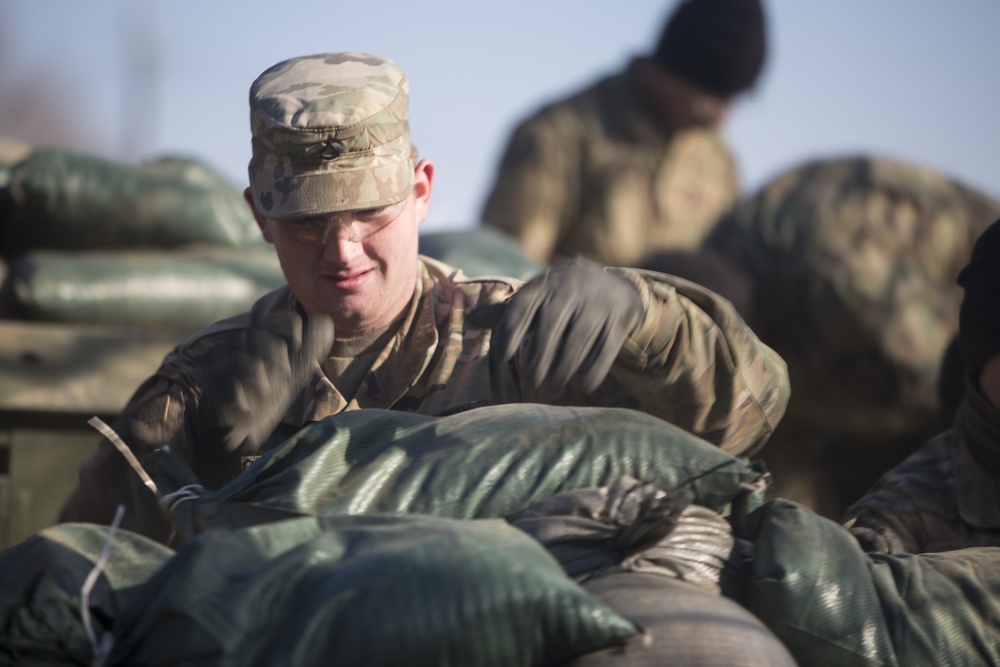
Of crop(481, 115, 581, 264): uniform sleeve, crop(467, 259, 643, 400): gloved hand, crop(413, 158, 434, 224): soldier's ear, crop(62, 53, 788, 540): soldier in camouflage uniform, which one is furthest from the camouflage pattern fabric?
crop(467, 259, 643, 400): gloved hand

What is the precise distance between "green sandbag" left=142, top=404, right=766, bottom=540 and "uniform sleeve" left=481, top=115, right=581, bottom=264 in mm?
4016

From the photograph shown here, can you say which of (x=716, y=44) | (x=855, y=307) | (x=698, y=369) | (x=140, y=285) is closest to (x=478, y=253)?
(x=140, y=285)

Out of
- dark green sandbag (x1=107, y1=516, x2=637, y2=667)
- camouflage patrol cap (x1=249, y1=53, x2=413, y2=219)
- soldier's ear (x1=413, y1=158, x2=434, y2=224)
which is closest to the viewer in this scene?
dark green sandbag (x1=107, y1=516, x2=637, y2=667)

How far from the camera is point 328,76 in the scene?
219 centimetres

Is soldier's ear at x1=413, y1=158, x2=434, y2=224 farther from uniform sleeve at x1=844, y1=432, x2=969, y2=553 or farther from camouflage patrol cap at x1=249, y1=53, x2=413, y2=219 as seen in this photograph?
uniform sleeve at x1=844, y1=432, x2=969, y2=553

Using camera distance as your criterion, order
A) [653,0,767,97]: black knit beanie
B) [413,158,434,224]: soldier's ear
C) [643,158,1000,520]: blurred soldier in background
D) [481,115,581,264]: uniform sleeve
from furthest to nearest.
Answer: [653,0,767,97]: black knit beanie, [481,115,581,264]: uniform sleeve, [643,158,1000,520]: blurred soldier in background, [413,158,434,224]: soldier's ear

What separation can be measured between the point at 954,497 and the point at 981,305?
0.33 meters

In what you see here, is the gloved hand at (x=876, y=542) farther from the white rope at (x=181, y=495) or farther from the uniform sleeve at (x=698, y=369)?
the white rope at (x=181, y=495)

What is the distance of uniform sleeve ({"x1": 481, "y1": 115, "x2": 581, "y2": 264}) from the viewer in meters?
5.74

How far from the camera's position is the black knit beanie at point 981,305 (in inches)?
88.5

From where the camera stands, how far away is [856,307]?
535 cm

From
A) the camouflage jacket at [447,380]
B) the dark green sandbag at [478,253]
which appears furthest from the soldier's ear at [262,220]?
the dark green sandbag at [478,253]

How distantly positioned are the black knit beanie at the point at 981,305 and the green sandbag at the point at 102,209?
109 inches

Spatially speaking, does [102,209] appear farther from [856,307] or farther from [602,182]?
[856,307]
